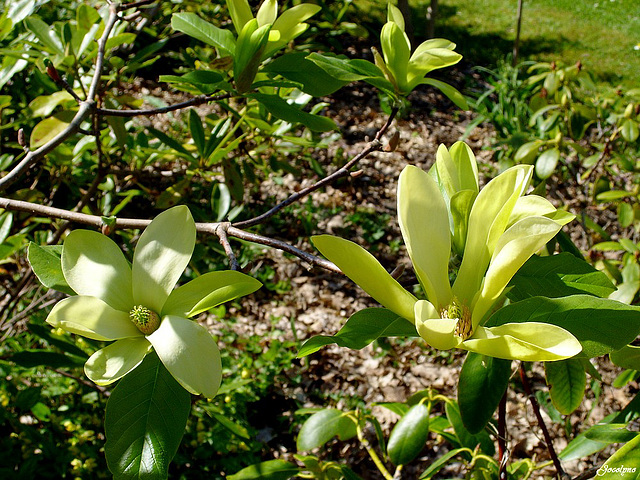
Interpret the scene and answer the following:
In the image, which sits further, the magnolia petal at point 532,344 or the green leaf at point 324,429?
the green leaf at point 324,429

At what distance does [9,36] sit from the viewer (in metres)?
1.58

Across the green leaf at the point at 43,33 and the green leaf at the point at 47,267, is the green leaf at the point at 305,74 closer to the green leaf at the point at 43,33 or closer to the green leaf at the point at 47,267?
the green leaf at the point at 47,267

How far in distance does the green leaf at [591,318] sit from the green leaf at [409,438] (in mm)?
772

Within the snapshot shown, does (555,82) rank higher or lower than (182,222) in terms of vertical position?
lower

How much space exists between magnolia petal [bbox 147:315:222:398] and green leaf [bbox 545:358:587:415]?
61 centimetres

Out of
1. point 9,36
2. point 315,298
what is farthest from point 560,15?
point 9,36

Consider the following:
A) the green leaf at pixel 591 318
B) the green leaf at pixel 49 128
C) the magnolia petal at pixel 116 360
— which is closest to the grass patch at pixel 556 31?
the green leaf at pixel 49 128

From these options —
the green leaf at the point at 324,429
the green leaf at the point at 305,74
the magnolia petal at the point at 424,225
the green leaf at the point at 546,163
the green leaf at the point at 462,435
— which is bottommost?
the green leaf at the point at 324,429

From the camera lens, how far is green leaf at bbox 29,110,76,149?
1.31 metres

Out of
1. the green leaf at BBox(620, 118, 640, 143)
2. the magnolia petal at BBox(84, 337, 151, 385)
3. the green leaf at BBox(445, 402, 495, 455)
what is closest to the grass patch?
the green leaf at BBox(620, 118, 640, 143)

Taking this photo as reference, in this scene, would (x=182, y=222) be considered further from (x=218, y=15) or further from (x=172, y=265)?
(x=218, y=15)

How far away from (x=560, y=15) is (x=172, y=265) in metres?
8.55

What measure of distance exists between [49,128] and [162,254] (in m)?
0.83

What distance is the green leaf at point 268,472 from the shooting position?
1.32m
